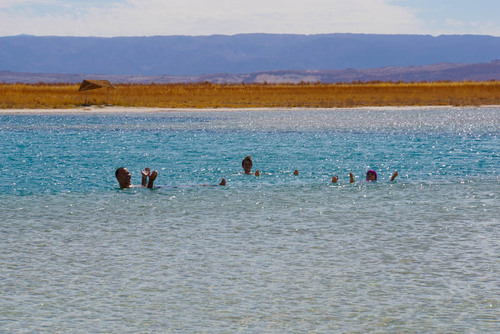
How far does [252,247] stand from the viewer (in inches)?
544

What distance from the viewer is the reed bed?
7856 cm

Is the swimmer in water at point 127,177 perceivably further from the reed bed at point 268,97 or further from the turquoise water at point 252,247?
the reed bed at point 268,97

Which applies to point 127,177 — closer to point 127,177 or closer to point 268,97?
point 127,177

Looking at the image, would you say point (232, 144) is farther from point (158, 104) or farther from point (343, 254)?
point (158, 104)

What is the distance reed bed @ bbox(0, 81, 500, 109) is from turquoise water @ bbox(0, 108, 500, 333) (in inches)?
1866

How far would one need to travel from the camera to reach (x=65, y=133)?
163ft

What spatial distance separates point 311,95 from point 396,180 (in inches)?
2632

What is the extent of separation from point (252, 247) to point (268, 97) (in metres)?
Answer: 74.6

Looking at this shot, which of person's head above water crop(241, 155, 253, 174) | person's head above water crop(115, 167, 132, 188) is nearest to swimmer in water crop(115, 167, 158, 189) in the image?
person's head above water crop(115, 167, 132, 188)

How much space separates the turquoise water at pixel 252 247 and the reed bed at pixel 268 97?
47389 millimetres

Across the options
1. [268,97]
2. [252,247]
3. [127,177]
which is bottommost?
[252,247]

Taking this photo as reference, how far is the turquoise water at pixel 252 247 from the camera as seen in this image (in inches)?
390

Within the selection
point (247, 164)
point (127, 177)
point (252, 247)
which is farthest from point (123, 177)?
point (252, 247)

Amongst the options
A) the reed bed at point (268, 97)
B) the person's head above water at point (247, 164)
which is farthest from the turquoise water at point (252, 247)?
the reed bed at point (268, 97)
